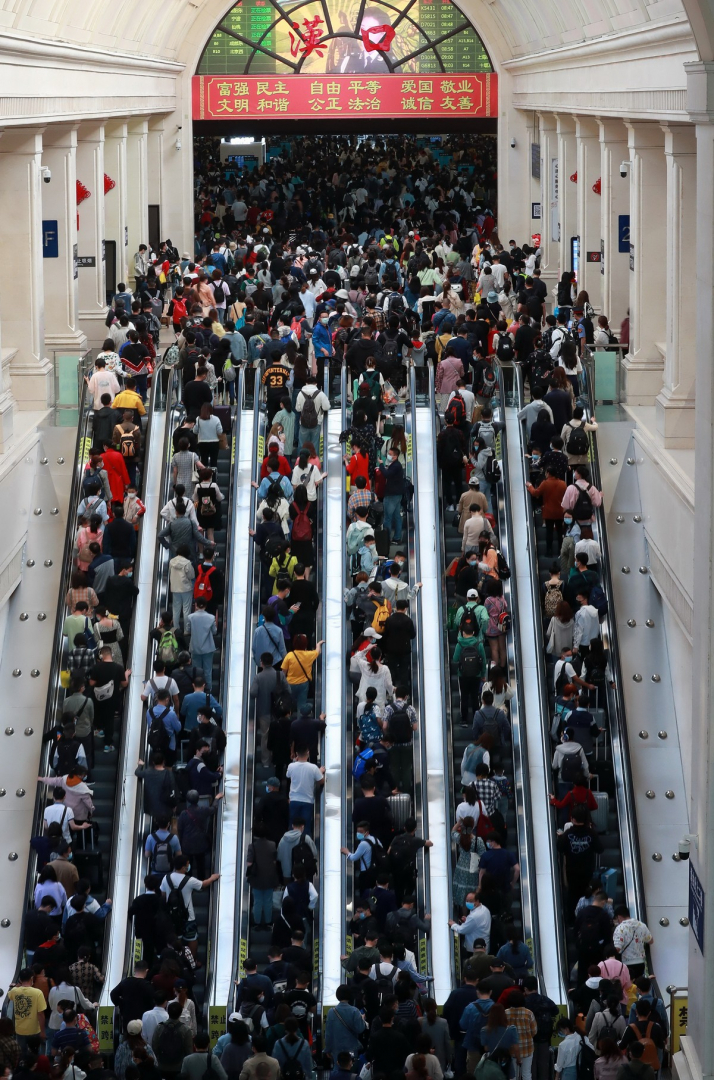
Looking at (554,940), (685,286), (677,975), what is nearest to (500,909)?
(554,940)

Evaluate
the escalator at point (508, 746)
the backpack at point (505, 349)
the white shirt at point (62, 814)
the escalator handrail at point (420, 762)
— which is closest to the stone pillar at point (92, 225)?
the backpack at point (505, 349)

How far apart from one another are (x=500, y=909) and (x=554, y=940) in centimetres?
60

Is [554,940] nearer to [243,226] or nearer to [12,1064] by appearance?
[12,1064]

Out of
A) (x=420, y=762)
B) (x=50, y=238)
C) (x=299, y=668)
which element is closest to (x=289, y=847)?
(x=420, y=762)

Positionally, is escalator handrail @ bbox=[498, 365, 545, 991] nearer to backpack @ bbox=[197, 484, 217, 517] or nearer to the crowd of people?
the crowd of people

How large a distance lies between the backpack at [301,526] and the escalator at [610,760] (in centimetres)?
219

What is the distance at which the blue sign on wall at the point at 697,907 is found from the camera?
9.93 meters

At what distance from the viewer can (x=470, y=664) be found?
15180 mm

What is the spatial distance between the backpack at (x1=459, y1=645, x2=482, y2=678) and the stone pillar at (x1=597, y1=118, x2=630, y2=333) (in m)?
Answer: 9.92

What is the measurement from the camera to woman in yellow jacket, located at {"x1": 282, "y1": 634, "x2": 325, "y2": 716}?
1513cm

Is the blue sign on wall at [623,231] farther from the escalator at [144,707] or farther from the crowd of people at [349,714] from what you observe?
the escalator at [144,707]

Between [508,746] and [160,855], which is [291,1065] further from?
[508,746]

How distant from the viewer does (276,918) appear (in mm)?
13336

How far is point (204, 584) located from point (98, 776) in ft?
7.06
